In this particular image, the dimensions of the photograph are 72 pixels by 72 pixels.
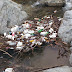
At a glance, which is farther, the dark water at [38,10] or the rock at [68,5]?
the rock at [68,5]

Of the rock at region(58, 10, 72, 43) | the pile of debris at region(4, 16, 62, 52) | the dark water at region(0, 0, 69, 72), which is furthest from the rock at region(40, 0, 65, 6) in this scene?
the dark water at region(0, 0, 69, 72)

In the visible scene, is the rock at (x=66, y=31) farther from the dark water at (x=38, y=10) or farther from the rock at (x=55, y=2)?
the rock at (x=55, y=2)

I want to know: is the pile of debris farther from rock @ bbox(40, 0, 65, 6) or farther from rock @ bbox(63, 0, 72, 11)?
rock @ bbox(40, 0, 65, 6)

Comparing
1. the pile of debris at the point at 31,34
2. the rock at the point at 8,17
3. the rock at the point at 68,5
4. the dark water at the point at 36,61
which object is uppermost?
the rock at the point at 68,5

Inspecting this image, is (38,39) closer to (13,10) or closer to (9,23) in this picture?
(9,23)

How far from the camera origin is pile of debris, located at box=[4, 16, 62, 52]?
3493 millimetres

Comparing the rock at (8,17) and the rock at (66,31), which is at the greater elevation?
the rock at (8,17)

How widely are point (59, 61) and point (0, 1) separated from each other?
329 cm

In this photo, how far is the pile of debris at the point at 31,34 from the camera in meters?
3.49

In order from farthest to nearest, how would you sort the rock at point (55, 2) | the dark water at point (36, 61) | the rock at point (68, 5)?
1. the rock at point (55, 2)
2. the rock at point (68, 5)
3. the dark water at point (36, 61)

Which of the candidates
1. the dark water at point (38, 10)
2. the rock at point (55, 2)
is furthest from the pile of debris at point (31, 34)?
the rock at point (55, 2)

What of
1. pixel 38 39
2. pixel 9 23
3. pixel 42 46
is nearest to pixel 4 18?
pixel 9 23

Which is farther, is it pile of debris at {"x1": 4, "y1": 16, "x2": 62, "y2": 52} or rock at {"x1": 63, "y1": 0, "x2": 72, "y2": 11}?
rock at {"x1": 63, "y1": 0, "x2": 72, "y2": 11}

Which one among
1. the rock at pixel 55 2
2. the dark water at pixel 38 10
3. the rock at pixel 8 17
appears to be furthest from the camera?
the rock at pixel 55 2
